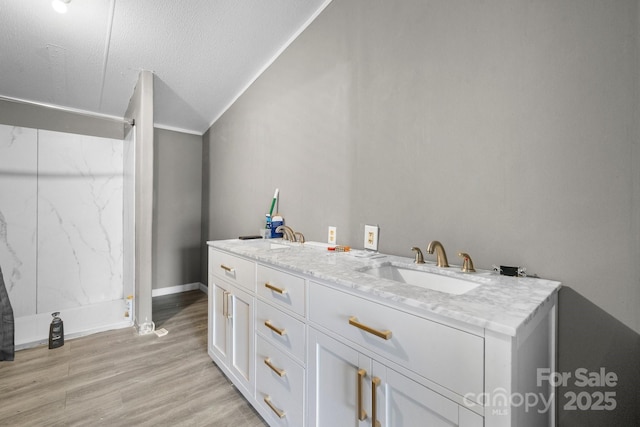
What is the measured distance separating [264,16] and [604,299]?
7.91 ft

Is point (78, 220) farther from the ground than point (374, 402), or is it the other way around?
point (78, 220)

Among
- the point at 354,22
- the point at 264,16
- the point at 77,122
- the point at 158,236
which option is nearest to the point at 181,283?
the point at 158,236

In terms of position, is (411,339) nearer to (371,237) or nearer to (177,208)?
(371,237)

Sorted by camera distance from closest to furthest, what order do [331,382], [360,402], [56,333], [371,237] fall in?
[360,402] → [331,382] → [371,237] → [56,333]

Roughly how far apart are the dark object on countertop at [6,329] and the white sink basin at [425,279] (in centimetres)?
260

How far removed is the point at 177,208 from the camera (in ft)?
12.0

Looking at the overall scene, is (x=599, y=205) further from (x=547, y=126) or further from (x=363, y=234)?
(x=363, y=234)

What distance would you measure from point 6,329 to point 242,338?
6.09 feet

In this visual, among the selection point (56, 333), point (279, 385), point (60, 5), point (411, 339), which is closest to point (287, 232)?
point (279, 385)

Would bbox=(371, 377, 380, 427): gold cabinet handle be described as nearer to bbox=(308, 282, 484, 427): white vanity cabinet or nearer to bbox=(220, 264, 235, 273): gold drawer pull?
bbox=(308, 282, 484, 427): white vanity cabinet

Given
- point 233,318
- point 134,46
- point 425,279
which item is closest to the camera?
point 425,279

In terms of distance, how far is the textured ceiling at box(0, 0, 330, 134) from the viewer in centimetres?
181

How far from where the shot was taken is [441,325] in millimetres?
708

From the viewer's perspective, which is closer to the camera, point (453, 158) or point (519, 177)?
point (519, 177)
